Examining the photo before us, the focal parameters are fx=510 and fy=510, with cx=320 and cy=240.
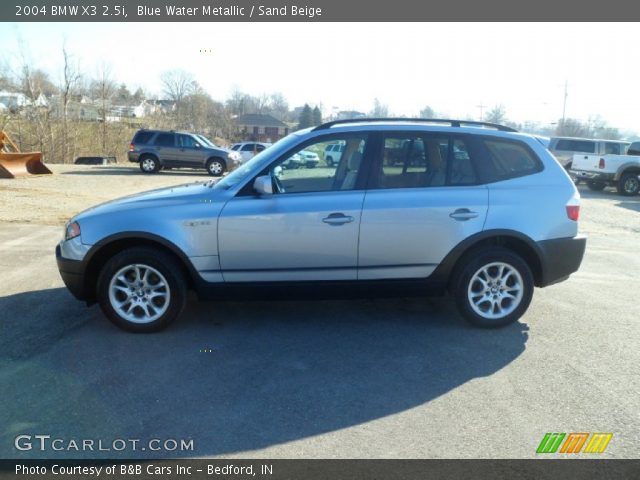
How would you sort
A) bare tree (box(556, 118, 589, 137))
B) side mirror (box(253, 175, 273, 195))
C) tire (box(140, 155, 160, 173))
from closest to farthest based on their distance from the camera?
side mirror (box(253, 175, 273, 195))
tire (box(140, 155, 160, 173))
bare tree (box(556, 118, 589, 137))

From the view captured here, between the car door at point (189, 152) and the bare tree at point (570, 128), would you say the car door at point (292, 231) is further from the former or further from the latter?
the bare tree at point (570, 128)

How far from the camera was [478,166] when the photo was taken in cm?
486

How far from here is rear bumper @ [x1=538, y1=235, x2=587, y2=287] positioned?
191 inches

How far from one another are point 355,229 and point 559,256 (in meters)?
2.01

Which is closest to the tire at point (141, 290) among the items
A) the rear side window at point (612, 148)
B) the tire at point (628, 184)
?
the tire at point (628, 184)

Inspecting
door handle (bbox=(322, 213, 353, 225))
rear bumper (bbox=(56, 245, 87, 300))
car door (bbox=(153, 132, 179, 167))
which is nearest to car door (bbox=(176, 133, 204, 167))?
car door (bbox=(153, 132, 179, 167))

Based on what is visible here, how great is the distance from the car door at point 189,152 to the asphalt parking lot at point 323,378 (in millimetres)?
17892

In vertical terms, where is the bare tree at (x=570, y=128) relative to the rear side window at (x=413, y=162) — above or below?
above

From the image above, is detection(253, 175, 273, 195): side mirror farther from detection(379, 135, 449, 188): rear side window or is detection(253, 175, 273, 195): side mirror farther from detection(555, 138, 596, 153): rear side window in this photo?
detection(555, 138, 596, 153): rear side window

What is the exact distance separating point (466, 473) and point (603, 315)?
→ 3.44m

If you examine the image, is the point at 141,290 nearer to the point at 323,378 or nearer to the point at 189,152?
the point at 323,378

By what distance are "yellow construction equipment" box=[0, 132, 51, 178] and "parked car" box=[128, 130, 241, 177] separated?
13.4 ft

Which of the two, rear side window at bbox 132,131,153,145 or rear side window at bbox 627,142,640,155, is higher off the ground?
rear side window at bbox 132,131,153,145

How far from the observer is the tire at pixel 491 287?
4.79m
